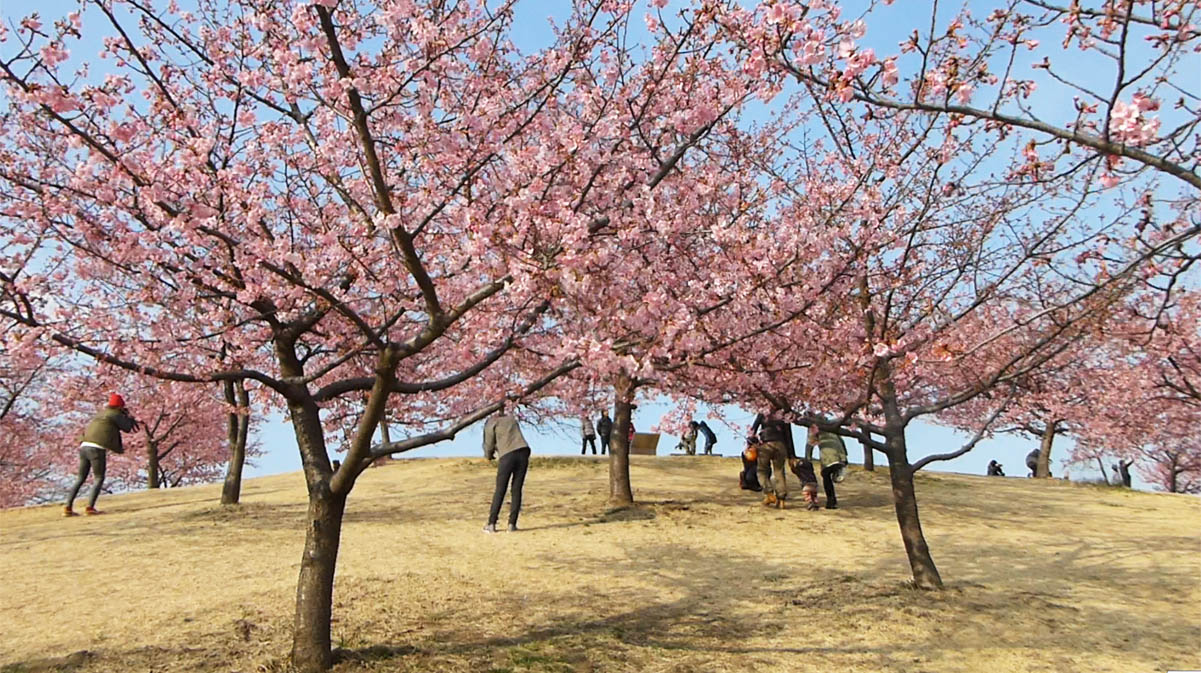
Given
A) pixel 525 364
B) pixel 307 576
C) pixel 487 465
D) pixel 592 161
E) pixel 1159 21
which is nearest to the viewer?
pixel 1159 21

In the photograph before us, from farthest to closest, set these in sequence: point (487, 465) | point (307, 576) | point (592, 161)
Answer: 1. point (487, 465)
2. point (592, 161)
3. point (307, 576)

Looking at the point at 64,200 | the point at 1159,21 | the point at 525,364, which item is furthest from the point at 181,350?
the point at 1159,21

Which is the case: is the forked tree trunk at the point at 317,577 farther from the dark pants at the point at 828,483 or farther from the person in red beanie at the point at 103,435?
the dark pants at the point at 828,483

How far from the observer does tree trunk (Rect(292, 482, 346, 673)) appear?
5953 mm

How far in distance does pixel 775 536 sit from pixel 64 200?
1020 centimetres

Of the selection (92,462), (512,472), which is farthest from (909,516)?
(92,462)

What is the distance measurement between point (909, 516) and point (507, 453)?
18.7 feet

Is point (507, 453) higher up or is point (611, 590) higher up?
point (507, 453)

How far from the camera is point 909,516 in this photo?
9.05 metres

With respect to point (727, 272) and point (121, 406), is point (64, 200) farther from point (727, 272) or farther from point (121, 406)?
point (121, 406)

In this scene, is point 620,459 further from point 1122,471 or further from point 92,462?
point 1122,471

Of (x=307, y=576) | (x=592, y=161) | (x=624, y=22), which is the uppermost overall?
(x=624, y=22)

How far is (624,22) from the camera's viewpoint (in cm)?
739

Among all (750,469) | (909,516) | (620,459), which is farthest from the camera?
(750,469)
